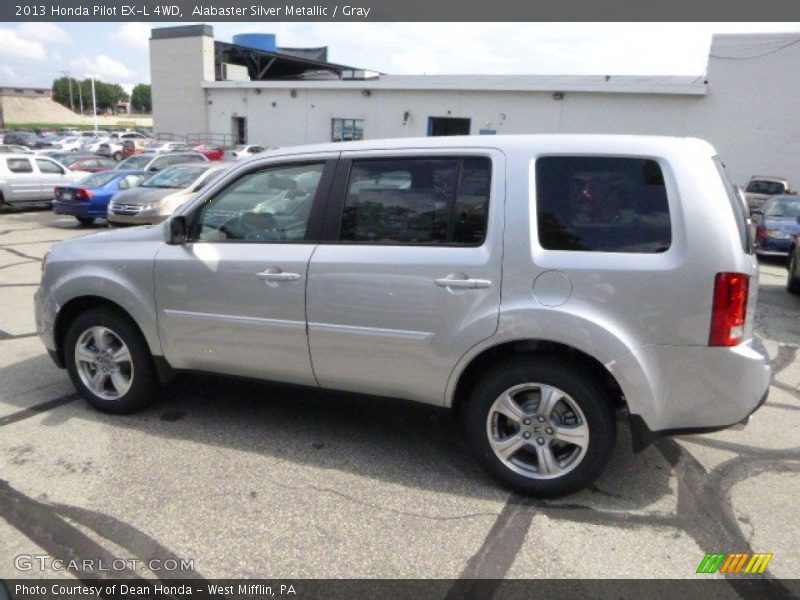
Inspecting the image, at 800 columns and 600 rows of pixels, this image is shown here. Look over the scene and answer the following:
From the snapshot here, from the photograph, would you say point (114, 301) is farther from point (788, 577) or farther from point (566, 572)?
point (788, 577)

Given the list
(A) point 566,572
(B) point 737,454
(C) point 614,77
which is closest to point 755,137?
(C) point 614,77

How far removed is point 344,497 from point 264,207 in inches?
72.6

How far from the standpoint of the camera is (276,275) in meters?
3.51

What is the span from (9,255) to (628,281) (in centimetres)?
1123

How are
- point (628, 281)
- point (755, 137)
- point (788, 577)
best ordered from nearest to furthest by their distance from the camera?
point (788, 577) < point (628, 281) < point (755, 137)

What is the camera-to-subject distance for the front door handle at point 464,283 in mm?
3078

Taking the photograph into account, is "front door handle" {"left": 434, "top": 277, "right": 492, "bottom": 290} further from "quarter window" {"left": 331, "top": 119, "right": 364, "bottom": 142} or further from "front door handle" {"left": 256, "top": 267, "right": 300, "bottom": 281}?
"quarter window" {"left": 331, "top": 119, "right": 364, "bottom": 142}

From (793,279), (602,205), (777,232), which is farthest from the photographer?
(777,232)

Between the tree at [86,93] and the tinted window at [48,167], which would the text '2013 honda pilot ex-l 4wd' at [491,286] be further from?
the tree at [86,93]

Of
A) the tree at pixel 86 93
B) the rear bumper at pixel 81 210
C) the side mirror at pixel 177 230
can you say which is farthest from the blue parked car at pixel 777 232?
the tree at pixel 86 93

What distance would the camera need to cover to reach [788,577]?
2.62 meters

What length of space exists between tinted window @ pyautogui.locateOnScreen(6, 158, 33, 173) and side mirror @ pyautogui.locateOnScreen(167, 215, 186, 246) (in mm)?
16689

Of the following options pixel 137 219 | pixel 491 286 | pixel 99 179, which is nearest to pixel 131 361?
pixel 491 286

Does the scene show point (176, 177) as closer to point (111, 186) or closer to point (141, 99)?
point (111, 186)
